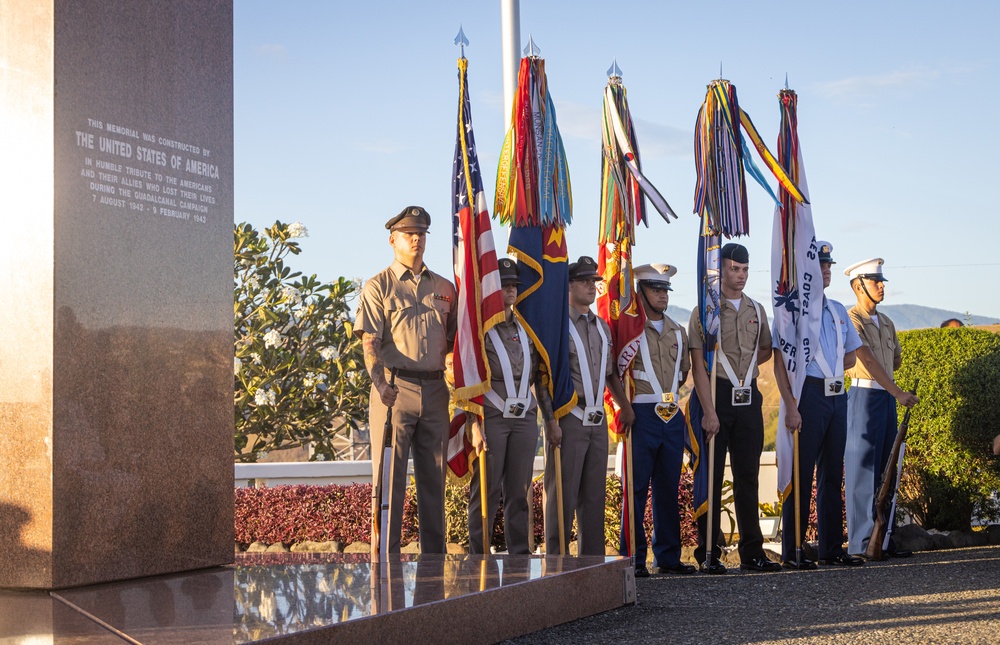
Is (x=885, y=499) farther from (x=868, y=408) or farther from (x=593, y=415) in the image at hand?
(x=593, y=415)

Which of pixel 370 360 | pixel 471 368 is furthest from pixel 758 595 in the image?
pixel 370 360

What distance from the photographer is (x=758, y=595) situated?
6.44m

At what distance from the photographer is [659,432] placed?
7414 millimetres

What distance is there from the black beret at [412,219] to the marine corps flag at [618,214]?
1476mm

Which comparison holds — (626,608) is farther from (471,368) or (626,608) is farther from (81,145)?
(81,145)

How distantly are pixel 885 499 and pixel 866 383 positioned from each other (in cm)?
83

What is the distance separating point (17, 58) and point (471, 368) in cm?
279

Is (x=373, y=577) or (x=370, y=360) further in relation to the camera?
(x=370, y=360)

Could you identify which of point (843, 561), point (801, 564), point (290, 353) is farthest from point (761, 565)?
point (290, 353)

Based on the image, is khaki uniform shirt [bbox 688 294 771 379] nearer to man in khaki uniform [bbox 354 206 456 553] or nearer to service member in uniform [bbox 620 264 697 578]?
service member in uniform [bbox 620 264 697 578]

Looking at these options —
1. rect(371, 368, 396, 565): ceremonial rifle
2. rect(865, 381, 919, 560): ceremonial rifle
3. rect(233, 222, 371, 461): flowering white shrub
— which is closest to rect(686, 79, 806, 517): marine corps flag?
rect(865, 381, 919, 560): ceremonial rifle

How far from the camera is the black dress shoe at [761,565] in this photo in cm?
752

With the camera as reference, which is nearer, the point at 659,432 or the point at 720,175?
the point at 659,432

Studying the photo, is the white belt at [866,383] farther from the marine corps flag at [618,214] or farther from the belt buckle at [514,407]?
the belt buckle at [514,407]
